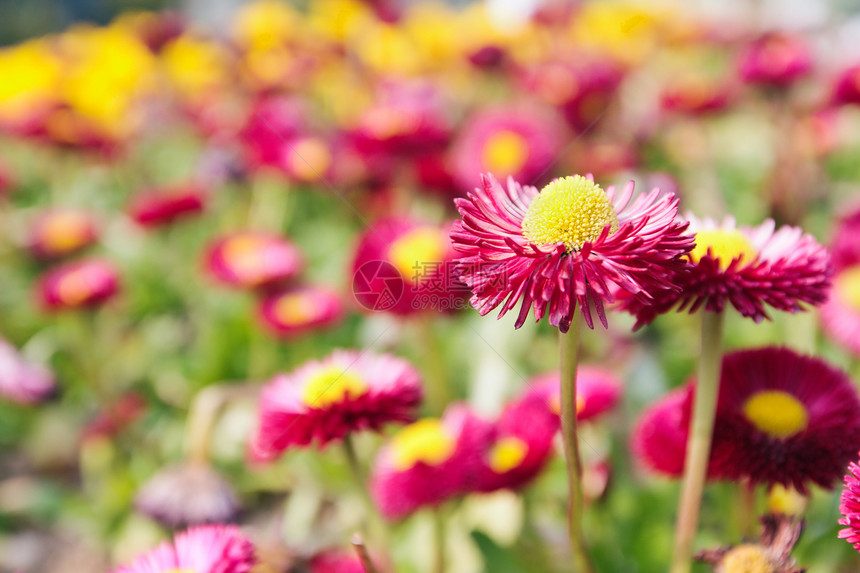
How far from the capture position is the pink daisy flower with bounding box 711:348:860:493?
2.27 ft

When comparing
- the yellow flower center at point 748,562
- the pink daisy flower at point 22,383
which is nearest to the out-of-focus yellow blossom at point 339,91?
the pink daisy flower at point 22,383

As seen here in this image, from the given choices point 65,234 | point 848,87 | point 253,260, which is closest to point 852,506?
point 253,260

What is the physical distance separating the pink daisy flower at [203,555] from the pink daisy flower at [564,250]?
0.37 metres

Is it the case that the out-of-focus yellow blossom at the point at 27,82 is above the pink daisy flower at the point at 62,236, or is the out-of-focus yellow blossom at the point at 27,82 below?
above

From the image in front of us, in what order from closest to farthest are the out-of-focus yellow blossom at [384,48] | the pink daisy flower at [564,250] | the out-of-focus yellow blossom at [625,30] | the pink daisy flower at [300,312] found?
the pink daisy flower at [564,250]
the pink daisy flower at [300,312]
the out-of-focus yellow blossom at [384,48]
the out-of-focus yellow blossom at [625,30]

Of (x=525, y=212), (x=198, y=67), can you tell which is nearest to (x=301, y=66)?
(x=198, y=67)

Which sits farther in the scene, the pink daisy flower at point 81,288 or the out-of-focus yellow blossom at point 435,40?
the out-of-focus yellow blossom at point 435,40

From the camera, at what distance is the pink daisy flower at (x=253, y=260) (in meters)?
1.73

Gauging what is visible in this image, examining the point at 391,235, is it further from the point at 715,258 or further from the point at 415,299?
the point at 715,258

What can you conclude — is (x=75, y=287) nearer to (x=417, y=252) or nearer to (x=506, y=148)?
(x=417, y=252)

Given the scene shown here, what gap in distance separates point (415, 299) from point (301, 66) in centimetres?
207

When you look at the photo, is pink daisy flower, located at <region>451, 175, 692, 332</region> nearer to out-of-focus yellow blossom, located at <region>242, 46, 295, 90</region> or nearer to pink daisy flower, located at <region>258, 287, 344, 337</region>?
pink daisy flower, located at <region>258, 287, 344, 337</region>

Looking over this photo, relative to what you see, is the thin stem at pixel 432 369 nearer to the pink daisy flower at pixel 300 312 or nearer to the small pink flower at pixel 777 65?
the pink daisy flower at pixel 300 312

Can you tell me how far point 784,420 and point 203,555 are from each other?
0.61m
